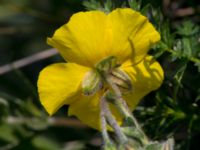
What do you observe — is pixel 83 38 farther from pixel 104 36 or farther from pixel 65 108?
pixel 65 108

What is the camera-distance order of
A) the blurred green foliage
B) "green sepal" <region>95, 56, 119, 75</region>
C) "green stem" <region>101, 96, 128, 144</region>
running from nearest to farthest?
"green stem" <region>101, 96, 128, 144</region>
"green sepal" <region>95, 56, 119, 75</region>
the blurred green foliage

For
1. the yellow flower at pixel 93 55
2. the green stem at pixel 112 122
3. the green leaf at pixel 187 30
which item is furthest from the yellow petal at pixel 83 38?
the green leaf at pixel 187 30

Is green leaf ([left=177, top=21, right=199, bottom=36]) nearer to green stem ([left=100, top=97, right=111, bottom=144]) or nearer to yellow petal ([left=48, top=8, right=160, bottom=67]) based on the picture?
yellow petal ([left=48, top=8, right=160, bottom=67])

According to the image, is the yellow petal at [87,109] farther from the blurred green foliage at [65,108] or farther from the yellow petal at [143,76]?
the blurred green foliage at [65,108]

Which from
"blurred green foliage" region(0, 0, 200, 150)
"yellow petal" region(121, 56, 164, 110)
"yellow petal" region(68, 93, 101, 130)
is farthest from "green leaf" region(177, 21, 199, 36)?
"yellow petal" region(68, 93, 101, 130)

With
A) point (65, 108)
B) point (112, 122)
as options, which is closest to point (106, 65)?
point (112, 122)
